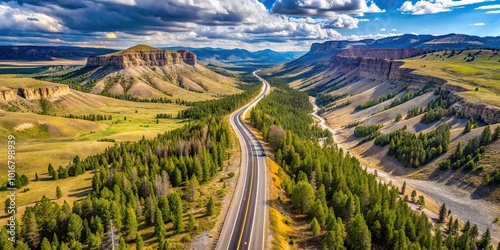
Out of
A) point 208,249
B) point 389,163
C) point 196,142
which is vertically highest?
point 196,142

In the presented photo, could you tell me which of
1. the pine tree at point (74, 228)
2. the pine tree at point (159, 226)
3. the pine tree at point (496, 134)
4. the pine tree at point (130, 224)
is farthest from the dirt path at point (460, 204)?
the pine tree at point (74, 228)

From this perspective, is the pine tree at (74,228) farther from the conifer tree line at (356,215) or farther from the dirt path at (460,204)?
the dirt path at (460,204)

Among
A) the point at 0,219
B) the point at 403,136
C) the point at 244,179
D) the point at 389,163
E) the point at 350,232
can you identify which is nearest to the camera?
the point at 350,232

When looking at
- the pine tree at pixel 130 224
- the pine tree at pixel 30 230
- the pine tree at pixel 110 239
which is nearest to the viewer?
the pine tree at pixel 30 230

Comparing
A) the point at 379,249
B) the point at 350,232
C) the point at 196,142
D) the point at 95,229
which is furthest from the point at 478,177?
the point at 95,229

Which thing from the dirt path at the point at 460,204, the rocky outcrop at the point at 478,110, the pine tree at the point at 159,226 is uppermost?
the rocky outcrop at the point at 478,110

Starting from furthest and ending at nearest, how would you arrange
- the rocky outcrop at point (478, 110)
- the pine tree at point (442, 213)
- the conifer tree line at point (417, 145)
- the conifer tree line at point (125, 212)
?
1. the rocky outcrop at point (478, 110)
2. the conifer tree line at point (417, 145)
3. the pine tree at point (442, 213)
4. the conifer tree line at point (125, 212)

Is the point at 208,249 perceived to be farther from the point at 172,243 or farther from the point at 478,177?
the point at 478,177
